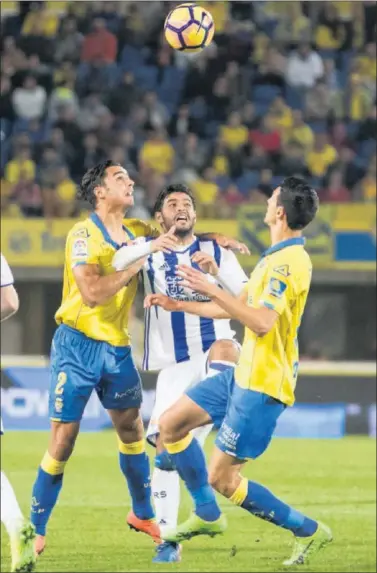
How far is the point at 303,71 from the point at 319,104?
1.80ft

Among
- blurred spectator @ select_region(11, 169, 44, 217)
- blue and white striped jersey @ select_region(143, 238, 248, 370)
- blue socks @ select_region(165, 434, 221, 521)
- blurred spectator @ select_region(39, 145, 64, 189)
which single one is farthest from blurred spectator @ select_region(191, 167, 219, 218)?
blue socks @ select_region(165, 434, 221, 521)

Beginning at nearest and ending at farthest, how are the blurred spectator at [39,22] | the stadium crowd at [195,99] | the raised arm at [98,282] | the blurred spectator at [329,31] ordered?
the raised arm at [98,282] < the stadium crowd at [195,99] < the blurred spectator at [39,22] < the blurred spectator at [329,31]

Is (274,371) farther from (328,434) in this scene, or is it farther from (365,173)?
(365,173)

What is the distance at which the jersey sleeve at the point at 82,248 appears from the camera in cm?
772

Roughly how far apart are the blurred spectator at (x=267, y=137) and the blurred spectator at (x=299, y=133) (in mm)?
137

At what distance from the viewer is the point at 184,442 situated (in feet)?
25.7

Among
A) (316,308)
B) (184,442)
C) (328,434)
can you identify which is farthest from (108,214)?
(316,308)

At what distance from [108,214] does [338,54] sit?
1231cm

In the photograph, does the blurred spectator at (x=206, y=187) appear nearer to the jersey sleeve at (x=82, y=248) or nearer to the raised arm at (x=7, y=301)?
the jersey sleeve at (x=82, y=248)

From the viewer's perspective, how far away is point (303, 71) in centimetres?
1919

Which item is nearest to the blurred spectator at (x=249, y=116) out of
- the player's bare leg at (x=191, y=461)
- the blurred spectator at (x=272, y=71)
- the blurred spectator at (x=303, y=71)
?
the blurred spectator at (x=272, y=71)

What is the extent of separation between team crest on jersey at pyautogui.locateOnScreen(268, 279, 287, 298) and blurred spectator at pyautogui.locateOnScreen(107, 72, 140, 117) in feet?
39.0

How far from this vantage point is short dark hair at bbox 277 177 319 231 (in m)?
7.18

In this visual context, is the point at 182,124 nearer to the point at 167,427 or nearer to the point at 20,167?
the point at 20,167
